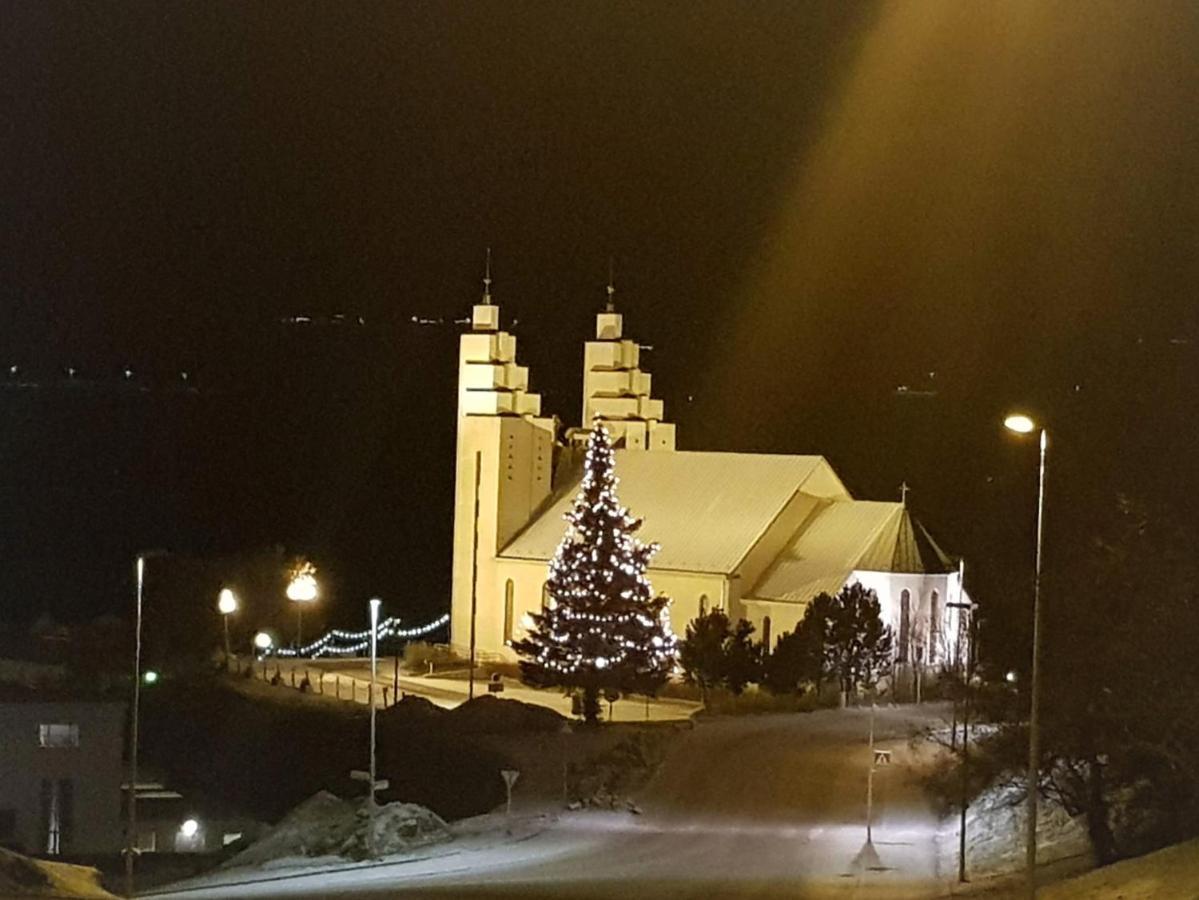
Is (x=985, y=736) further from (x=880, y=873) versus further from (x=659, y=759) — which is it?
(x=659, y=759)

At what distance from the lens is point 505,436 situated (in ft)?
175

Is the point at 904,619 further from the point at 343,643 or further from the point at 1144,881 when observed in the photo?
the point at 1144,881

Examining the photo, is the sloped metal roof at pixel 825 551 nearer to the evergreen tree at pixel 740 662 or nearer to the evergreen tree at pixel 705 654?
the evergreen tree at pixel 740 662

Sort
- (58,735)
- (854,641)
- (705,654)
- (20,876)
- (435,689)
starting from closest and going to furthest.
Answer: (20,876) → (58,735) → (854,641) → (705,654) → (435,689)

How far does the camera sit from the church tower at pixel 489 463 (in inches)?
2096

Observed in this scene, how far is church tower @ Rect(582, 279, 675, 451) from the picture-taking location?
→ 56156 millimetres

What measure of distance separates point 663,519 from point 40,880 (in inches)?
1150

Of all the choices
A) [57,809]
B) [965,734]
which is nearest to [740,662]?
[57,809]

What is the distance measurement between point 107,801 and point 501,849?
1421 cm

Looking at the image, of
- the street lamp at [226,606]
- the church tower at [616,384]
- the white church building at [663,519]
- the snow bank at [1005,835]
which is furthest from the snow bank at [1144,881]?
the church tower at [616,384]

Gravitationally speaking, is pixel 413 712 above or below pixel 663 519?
below

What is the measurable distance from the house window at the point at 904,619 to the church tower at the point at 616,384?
11.6 meters

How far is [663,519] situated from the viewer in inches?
2014

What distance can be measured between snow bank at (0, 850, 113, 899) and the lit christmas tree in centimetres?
1714
